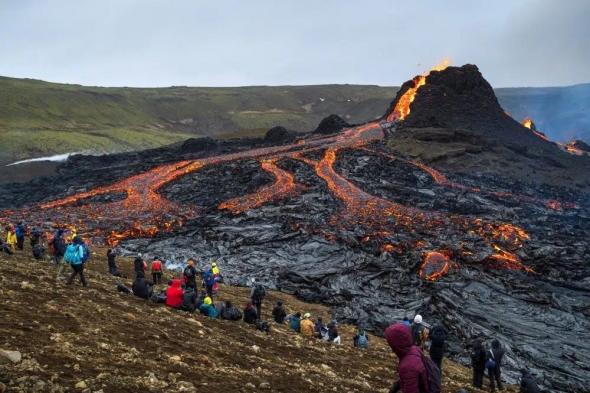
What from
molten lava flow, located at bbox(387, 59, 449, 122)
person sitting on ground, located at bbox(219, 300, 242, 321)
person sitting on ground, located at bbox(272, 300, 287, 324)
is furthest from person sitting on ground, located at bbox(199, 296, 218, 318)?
molten lava flow, located at bbox(387, 59, 449, 122)

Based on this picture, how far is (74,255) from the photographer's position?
2081cm

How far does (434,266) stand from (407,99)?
278 ft

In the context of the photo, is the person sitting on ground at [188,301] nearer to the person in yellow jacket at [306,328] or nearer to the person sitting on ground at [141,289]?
the person sitting on ground at [141,289]

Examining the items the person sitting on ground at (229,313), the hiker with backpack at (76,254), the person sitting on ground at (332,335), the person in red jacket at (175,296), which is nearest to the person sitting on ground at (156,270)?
the person sitting on ground at (229,313)

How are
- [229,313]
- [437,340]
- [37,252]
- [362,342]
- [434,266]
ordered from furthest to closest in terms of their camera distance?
[434,266]
[37,252]
[362,342]
[229,313]
[437,340]

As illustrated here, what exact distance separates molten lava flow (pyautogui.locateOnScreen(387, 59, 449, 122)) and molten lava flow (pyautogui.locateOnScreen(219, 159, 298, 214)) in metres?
50.1

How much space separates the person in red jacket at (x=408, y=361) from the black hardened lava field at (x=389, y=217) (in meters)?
22.0

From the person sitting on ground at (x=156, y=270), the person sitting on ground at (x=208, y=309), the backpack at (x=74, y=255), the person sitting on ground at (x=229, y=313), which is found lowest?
the person sitting on ground at (x=156, y=270)

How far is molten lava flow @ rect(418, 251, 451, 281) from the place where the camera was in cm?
3947

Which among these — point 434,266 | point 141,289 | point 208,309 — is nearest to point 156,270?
point 141,289

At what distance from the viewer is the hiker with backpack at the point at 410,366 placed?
8.09 meters

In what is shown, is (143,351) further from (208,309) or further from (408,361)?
(408,361)

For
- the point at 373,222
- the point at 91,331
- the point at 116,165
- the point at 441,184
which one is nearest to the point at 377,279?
the point at 373,222

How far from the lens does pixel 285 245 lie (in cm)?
4722
